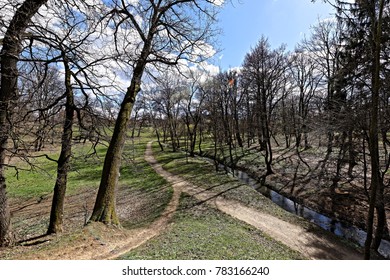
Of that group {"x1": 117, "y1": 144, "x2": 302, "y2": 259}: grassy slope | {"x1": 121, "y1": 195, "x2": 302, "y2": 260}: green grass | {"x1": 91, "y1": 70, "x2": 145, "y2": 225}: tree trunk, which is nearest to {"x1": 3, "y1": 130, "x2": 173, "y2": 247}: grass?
{"x1": 91, "y1": 70, "x2": 145, "y2": 225}: tree trunk

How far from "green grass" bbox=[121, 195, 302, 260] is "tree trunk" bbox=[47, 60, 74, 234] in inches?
162

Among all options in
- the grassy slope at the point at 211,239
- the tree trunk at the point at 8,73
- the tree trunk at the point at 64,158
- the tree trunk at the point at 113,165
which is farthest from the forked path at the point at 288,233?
the tree trunk at the point at 8,73

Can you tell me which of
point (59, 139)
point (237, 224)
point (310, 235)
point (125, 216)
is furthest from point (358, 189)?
point (59, 139)

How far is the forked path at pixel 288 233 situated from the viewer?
9.12m

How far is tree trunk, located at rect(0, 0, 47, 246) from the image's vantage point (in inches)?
201

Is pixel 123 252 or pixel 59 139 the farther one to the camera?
pixel 59 139

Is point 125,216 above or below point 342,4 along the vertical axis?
below

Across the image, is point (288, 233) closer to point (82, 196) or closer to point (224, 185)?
point (224, 185)

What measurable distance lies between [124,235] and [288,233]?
7.28 meters

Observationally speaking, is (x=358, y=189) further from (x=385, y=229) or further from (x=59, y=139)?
(x=59, y=139)

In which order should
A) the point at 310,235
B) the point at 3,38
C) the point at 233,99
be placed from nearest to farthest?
the point at 3,38 < the point at 310,235 < the point at 233,99

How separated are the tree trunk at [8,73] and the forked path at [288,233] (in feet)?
30.4

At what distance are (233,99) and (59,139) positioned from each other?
2596 cm

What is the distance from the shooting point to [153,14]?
26.0 ft
